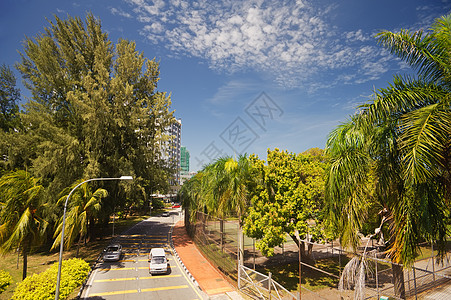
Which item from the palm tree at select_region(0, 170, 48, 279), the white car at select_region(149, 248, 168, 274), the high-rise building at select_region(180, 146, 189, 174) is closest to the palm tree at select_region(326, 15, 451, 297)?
the white car at select_region(149, 248, 168, 274)

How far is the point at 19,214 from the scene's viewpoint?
16.9 metres

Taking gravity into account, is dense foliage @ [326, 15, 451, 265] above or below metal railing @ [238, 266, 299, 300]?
above

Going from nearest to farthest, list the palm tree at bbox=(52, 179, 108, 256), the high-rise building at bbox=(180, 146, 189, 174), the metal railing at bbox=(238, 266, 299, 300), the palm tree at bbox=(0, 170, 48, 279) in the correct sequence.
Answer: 1. the metal railing at bbox=(238, 266, 299, 300)
2. the palm tree at bbox=(0, 170, 48, 279)
3. the palm tree at bbox=(52, 179, 108, 256)
4. the high-rise building at bbox=(180, 146, 189, 174)

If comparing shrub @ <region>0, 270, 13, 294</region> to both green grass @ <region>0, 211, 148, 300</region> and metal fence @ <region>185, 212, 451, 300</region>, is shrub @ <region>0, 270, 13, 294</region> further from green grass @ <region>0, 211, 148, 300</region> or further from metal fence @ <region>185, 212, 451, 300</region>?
metal fence @ <region>185, 212, 451, 300</region>

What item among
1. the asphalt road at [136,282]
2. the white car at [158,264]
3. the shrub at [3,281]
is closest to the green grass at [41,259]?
the asphalt road at [136,282]

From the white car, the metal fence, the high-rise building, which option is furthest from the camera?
the high-rise building

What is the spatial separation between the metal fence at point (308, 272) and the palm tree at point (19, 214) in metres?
14.0

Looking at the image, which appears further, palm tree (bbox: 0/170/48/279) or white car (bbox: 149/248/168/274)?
white car (bbox: 149/248/168/274)

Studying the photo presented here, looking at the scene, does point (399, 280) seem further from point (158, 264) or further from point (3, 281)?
point (3, 281)

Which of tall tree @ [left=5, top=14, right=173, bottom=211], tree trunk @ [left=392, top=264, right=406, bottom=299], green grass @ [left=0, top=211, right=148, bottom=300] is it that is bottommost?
green grass @ [left=0, top=211, right=148, bottom=300]

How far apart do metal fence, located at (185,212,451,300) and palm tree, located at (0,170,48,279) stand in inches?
551

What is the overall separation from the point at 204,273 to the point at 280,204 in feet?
31.5

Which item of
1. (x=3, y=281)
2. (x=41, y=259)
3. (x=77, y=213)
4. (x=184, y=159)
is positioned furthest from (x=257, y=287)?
(x=184, y=159)

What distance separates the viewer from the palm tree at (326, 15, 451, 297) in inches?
221
